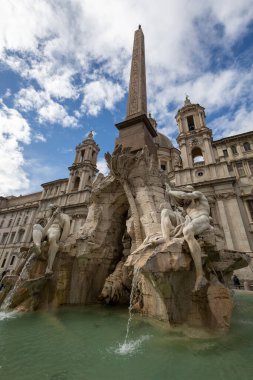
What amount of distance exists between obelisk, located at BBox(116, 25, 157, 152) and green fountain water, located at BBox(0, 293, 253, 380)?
6.64 m

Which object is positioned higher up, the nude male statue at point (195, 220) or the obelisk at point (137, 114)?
the obelisk at point (137, 114)

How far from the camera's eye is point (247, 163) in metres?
24.3

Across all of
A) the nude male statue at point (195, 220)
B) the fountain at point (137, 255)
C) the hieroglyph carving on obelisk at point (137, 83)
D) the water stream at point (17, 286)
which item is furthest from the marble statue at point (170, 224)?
the hieroglyph carving on obelisk at point (137, 83)

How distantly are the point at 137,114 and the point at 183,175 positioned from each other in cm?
1778

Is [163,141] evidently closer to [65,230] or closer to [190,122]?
[190,122]

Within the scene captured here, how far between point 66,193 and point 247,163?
93.6 feet

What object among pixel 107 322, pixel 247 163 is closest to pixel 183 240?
pixel 107 322

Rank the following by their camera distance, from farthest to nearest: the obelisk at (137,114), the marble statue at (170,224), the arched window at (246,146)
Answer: the arched window at (246,146) < the obelisk at (137,114) < the marble statue at (170,224)

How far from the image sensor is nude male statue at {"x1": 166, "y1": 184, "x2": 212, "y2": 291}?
163 inches

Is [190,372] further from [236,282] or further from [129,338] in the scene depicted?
[236,282]

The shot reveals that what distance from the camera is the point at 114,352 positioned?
3232mm

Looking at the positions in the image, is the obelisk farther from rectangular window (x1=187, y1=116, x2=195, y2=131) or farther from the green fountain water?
rectangular window (x1=187, y1=116, x2=195, y2=131)

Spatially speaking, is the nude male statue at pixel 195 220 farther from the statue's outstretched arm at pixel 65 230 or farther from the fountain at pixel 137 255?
the statue's outstretched arm at pixel 65 230

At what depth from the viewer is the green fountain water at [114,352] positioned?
2.59m
